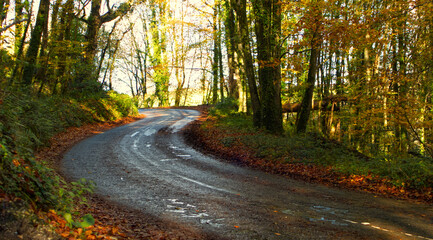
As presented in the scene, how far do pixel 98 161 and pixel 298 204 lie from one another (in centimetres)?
711

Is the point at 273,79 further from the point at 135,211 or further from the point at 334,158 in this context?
the point at 135,211

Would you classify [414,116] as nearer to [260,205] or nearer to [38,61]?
[260,205]

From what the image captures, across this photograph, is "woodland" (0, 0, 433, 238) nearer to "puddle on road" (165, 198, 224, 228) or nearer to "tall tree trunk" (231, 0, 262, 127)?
"tall tree trunk" (231, 0, 262, 127)

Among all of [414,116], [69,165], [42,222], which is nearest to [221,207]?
[42,222]

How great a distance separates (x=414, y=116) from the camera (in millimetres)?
10672

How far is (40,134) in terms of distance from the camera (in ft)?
38.2

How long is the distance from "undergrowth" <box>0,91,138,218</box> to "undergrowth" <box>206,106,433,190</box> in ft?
22.8

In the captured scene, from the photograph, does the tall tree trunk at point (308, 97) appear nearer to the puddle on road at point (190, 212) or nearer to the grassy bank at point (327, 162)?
the grassy bank at point (327, 162)

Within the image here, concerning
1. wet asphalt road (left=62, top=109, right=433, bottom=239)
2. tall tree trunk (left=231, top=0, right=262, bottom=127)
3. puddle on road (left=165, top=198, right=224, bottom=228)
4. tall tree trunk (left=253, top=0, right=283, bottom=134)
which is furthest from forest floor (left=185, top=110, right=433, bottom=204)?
puddle on road (left=165, top=198, right=224, bottom=228)

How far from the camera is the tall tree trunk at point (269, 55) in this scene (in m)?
13.1

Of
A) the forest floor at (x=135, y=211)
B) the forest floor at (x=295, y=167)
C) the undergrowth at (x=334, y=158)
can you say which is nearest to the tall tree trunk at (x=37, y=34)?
the forest floor at (x=135, y=211)

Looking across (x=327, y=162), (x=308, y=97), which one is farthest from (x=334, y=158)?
(x=308, y=97)

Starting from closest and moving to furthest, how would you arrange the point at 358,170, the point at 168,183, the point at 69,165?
the point at 168,183
the point at 358,170
the point at 69,165

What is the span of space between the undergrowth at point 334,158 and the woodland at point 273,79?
70 millimetres
